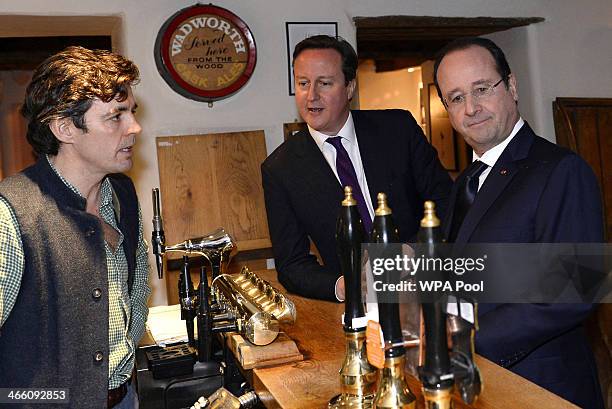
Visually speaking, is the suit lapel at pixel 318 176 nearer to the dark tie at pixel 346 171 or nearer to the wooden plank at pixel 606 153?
the dark tie at pixel 346 171

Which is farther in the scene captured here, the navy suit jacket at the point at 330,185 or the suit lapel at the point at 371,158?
the suit lapel at the point at 371,158

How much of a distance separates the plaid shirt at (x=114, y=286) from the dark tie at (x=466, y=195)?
3.07 feet

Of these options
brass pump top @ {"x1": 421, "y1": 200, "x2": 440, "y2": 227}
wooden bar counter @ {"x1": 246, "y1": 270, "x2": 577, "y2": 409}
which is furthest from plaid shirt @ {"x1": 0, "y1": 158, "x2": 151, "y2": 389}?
brass pump top @ {"x1": 421, "y1": 200, "x2": 440, "y2": 227}

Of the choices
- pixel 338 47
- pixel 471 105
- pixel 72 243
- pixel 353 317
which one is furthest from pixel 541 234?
pixel 338 47

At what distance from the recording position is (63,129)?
1.82m

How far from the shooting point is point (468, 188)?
198cm

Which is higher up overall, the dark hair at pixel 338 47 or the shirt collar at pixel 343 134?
the dark hair at pixel 338 47

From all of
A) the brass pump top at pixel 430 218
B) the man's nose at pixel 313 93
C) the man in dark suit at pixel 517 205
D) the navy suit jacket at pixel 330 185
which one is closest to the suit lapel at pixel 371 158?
the navy suit jacket at pixel 330 185

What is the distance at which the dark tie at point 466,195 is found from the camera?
195cm

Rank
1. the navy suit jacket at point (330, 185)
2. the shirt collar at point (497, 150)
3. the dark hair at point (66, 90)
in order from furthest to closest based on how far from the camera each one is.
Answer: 1. the navy suit jacket at point (330, 185)
2. the shirt collar at point (497, 150)
3. the dark hair at point (66, 90)

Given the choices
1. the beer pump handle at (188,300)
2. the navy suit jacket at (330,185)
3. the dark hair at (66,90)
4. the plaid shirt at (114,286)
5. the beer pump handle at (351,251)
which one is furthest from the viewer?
the navy suit jacket at (330,185)

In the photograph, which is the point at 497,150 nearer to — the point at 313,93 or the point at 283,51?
the point at 313,93

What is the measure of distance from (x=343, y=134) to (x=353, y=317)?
5.08 feet

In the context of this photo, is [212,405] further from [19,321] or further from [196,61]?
[196,61]
